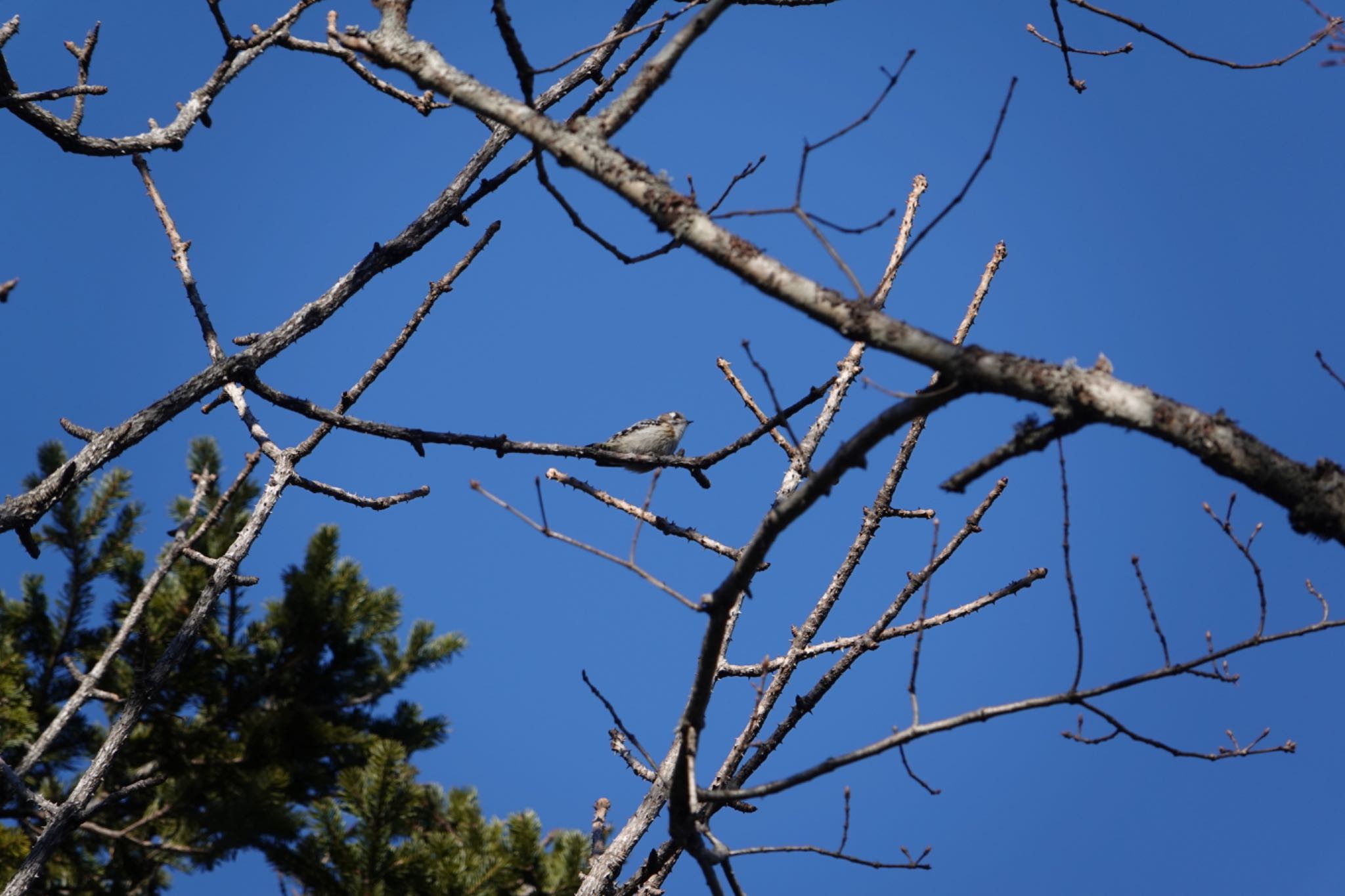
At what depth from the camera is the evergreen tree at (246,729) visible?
271 inches

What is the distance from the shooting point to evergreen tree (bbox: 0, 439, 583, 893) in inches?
271

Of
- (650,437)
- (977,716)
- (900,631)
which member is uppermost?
(650,437)

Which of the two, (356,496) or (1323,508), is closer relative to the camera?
(1323,508)

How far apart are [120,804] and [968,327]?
720cm

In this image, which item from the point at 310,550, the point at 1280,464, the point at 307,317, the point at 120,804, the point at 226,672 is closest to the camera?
the point at 1280,464

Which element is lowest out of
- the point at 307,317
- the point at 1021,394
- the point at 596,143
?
the point at 1021,394

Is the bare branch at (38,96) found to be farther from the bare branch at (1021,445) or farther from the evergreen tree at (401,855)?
the evergreen tree at (401,855)

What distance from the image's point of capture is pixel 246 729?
8.57 meters

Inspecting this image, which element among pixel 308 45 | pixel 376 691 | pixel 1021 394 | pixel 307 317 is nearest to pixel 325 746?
pixel 376 691

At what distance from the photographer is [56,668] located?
8.70 m

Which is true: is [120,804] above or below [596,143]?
below

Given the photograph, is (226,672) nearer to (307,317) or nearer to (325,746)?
(325,746)

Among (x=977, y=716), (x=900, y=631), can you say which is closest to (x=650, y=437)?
(x=900, y=631)

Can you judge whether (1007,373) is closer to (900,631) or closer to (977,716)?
(977,716)
